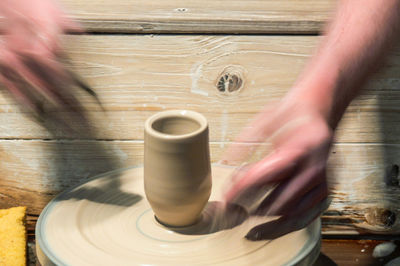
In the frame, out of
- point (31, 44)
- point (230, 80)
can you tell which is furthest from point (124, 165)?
point (31, 44)

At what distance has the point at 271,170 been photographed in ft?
2.40

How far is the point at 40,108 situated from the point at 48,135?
71mm

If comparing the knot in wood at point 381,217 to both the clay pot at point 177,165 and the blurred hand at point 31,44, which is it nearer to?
the clay pot at point 177,165

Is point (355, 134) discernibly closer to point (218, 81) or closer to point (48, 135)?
point (218, 81)

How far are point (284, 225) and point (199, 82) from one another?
0.52 metres

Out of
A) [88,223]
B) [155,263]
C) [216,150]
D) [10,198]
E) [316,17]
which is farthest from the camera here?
[10,198]

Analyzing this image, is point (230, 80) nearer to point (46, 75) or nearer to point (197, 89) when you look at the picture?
point (197, 89)

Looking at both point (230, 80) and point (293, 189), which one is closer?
point (293, 189)

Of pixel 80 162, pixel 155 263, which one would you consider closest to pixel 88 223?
pixel 155 263

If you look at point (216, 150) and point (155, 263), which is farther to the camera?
point (216, 150)

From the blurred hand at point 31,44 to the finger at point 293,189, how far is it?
376mm

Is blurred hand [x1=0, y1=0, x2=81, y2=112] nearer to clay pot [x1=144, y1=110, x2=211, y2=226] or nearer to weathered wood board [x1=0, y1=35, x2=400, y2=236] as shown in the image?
clay pot [x1=144, y1=110, x2=211, y2=226]

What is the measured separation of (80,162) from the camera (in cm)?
140

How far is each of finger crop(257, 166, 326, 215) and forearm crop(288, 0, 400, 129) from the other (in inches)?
3.2
